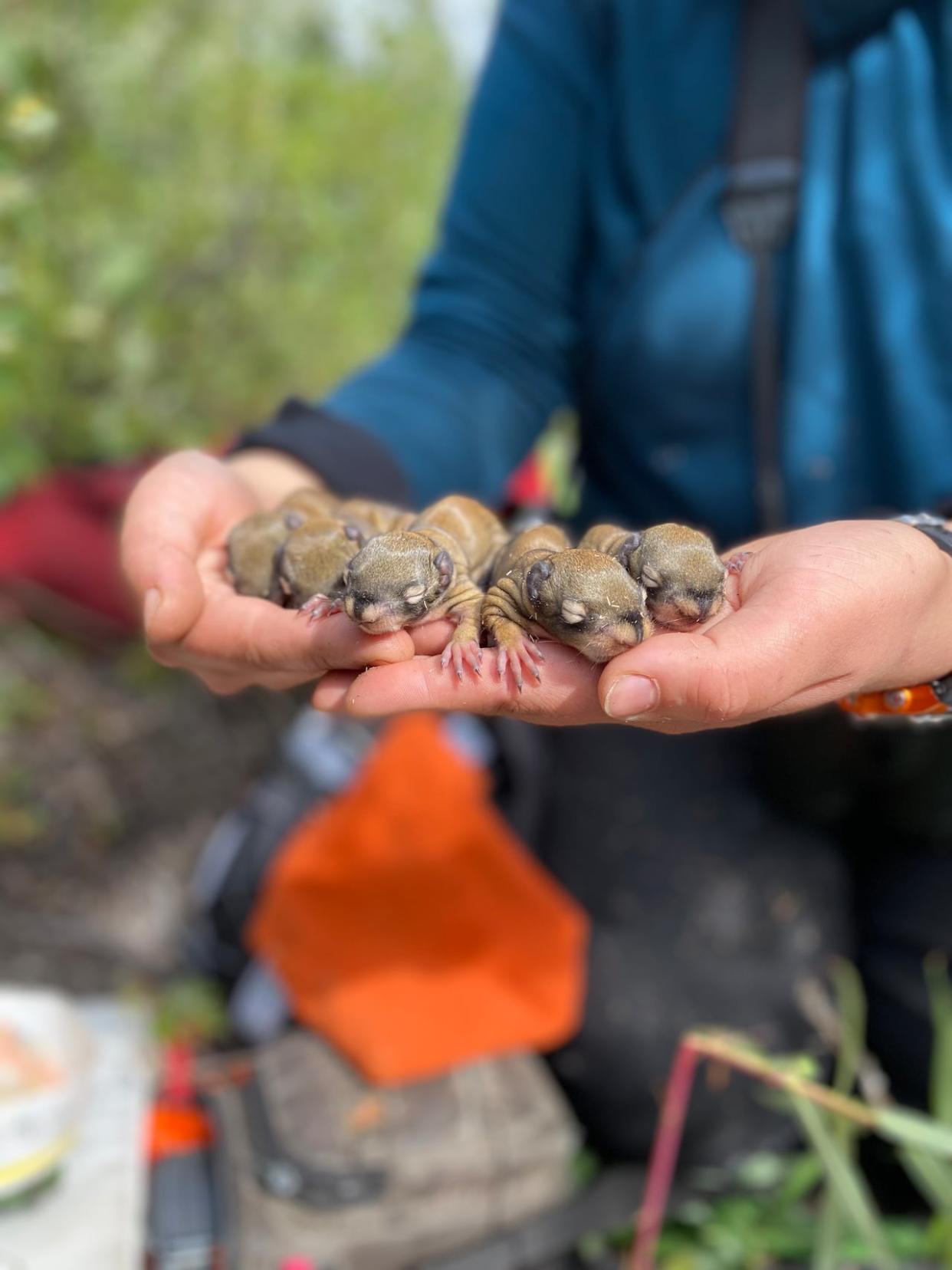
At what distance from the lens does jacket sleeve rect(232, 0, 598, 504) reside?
13.3ft

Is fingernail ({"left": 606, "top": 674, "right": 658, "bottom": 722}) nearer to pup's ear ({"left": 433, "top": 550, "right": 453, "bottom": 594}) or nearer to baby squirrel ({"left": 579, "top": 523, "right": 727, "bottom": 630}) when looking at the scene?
baby squirrel ({"left": 579, "top": 523, "right": 727, "bottom": 630})

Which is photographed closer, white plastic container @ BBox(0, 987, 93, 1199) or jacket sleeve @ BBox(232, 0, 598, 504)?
white plastic container @ BBox(0, 987, 93, 1199)

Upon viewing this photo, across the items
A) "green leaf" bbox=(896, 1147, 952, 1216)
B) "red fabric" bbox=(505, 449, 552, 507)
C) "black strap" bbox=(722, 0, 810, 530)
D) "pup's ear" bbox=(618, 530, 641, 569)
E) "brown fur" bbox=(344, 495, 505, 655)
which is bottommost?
"green leaf" bbox=(896, 1147, 952, 1216)

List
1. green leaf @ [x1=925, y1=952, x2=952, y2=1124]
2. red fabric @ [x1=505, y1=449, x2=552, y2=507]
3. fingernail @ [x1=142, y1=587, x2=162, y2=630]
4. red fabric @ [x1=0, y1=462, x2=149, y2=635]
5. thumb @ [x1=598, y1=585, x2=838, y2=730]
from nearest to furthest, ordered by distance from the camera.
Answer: thumb @ [x1=598, y1=585, x2=838, y2=730] < fingernail @ [x1=142, y1=587, x2=162, y2=630] < green leaf @ [x1=925, y1=952, x2=952, y2=1124] < red fabric @ [x1=0, y1=462, x2=149, y2=635] < red fabric @ [x1=505, y1=449, x2=552, y2=507]

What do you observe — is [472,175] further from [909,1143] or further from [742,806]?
[909,1143]

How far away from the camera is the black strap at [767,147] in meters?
3.60

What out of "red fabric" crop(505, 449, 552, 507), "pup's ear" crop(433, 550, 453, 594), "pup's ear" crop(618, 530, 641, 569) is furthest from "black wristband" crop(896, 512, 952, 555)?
"red fabric" crop(505, 449, 552, 507)

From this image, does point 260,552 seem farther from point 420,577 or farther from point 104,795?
point 104,795

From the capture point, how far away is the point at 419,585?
237 cm

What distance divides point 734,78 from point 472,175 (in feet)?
3.67

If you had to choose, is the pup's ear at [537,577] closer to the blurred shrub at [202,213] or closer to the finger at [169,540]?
the finger at [169,540]

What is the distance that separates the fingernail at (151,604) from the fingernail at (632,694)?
45.1 inches

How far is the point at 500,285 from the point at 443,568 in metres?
2.35

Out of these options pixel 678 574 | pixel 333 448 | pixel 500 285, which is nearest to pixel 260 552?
pixel 333 448
